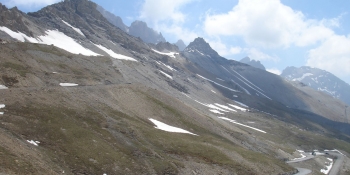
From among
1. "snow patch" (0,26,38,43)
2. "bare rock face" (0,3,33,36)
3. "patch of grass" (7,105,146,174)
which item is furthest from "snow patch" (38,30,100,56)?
"patch of grass" (7,105,146,174)

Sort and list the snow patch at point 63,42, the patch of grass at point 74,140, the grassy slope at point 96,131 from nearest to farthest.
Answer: the grassy slope at point 96,131 < the patch of grass at point 74,140 < the snow patch at point 63,42

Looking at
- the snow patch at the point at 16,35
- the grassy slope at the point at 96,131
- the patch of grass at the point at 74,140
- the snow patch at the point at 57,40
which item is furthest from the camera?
the snow patch at the point at 57,40

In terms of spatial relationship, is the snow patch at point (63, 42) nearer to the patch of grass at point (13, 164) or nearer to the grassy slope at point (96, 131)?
the grassy slope at point (96, 131)

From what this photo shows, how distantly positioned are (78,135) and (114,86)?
4226 centimetres

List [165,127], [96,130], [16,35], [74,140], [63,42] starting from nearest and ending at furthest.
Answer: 1. [74,140]
2. [96,130]
3. [165,127]
4. [16,35]
5. [63,42]

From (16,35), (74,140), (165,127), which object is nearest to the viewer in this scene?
(74,140)

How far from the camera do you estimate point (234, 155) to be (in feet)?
205

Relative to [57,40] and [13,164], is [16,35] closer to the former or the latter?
[57,40]

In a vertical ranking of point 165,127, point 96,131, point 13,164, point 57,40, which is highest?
point 57,40

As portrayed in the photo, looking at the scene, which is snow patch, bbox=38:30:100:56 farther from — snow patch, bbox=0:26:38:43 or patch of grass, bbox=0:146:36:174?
patch of grass, bbox=0:146:36:174

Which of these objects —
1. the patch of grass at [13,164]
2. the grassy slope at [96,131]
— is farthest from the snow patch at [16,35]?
the patch of grass at [13,164]

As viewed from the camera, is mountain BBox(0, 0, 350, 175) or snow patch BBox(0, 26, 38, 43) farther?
snow patch BBox(0, 26, 38, 43)

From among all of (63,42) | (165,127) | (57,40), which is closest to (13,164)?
(165,127)

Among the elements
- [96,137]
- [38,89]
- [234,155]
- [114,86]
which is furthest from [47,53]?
[234,155]
